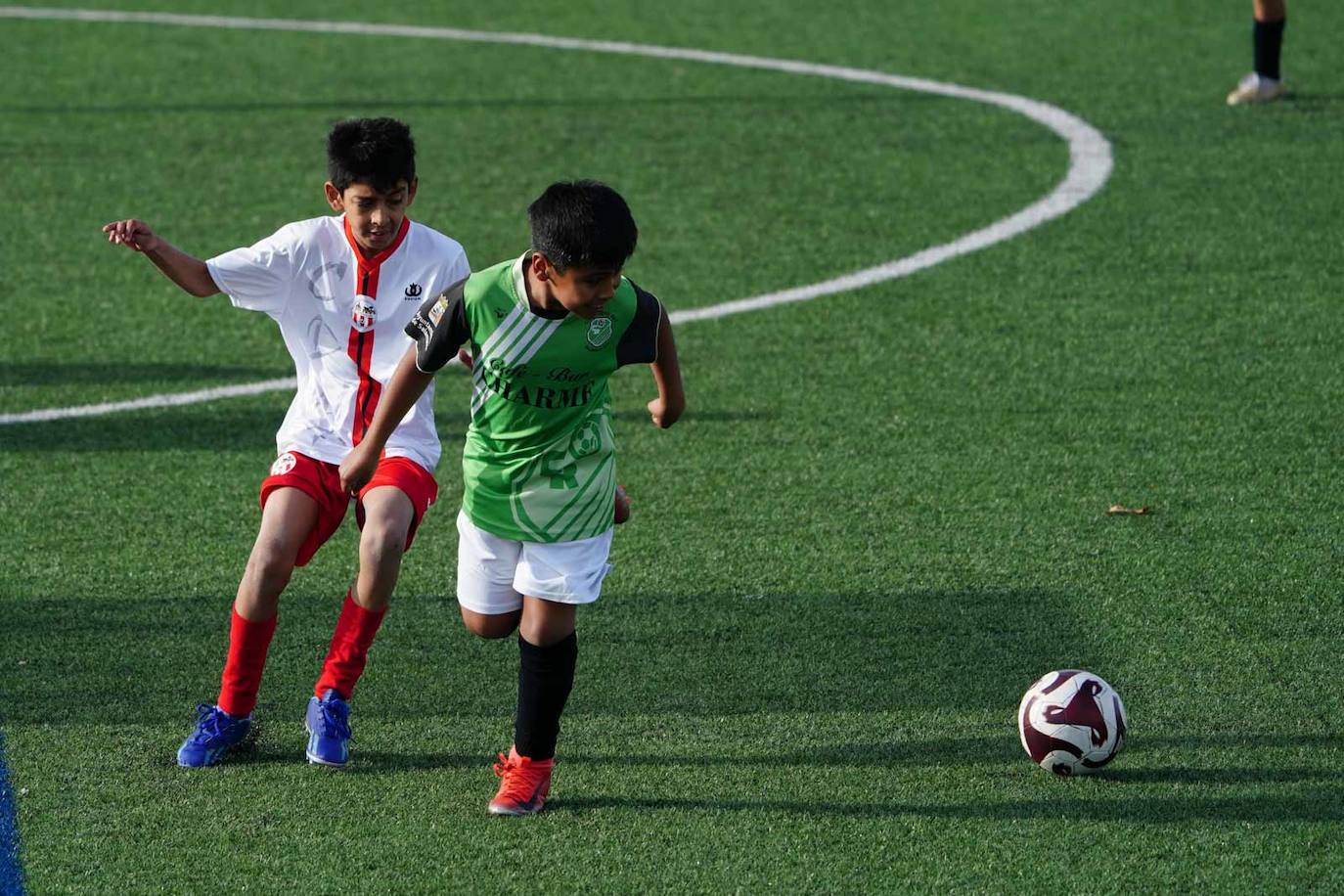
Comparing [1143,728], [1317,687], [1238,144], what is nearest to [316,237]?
[1143,728]

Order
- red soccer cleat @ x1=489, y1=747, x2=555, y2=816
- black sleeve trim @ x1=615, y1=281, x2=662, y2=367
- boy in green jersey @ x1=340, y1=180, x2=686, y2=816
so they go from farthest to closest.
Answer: red soccer cleat @ x1=489, y1=747, x2=555, y2=816, black sleeve trim @ x1=615, y1=281, x2=662, y2=367, boy in green jersey @ x1=340, y1=180, x2=686, y2=816

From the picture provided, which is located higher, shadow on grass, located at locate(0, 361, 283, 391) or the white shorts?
the white shorts

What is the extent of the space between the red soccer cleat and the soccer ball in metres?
1.18

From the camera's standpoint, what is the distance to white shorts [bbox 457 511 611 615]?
4.15 m

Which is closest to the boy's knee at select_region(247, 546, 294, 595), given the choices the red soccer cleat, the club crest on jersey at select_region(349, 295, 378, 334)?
the club crest on jersey at select_region(349, 295, 378, 334)

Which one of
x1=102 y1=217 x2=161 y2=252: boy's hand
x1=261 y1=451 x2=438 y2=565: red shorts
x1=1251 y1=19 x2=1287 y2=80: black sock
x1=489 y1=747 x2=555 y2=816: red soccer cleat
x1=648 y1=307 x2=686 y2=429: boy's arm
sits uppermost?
x1=102 y1=217 x2=161 y2=252: boy's hand

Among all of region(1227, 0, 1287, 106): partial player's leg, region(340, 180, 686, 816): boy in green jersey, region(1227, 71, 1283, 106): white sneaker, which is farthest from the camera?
region(1227, 71, 1283, 106): white sneaker

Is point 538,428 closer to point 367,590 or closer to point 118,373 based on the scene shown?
point 367,590

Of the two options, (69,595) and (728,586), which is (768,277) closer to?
(728,586)

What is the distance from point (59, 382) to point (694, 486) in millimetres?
2742

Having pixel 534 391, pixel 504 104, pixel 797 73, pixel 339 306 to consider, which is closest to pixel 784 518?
pixel 339 306

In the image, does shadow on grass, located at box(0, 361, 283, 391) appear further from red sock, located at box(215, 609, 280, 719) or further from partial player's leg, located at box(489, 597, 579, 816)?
partial player's leg, located at box(489, 597, 579, 816)

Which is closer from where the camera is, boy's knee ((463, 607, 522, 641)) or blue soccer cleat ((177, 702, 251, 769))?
boy's knee ((463, 607, 522, 641))

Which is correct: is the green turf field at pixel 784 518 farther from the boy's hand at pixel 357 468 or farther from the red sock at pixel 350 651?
the boy's hand at pixel 357 468
